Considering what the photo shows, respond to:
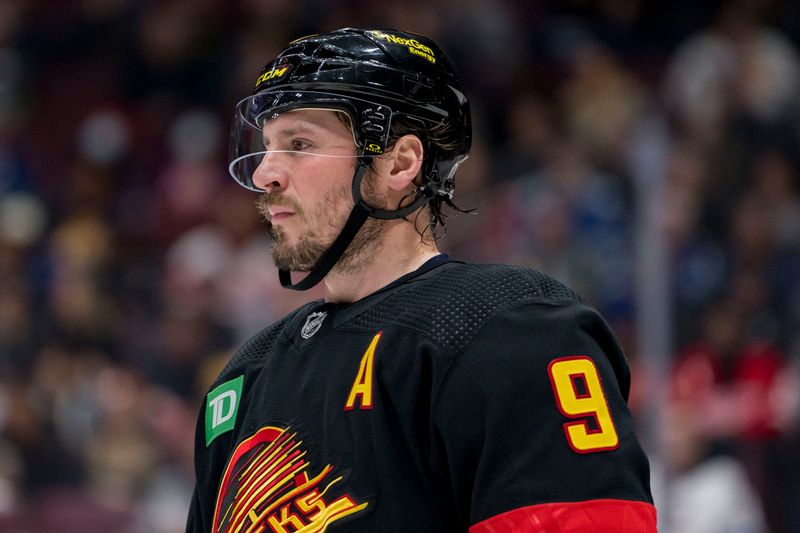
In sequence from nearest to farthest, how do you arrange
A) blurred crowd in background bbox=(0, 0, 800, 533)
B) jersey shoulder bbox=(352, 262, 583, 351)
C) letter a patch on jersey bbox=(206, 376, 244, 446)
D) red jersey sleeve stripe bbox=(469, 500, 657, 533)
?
1. red jersey sleeve stripe bbox=(469, 500, 657, 533)
2. jersey shoulder bbox=(352, 262, 583, 351)
3. letter a patch on jersey bbox=(206, 376, 244, 446)
4. blurred crowd in background bbox=(0, 0, 800, 533)

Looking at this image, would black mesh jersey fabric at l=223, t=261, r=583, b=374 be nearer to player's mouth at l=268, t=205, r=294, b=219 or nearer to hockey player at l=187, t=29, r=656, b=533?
hockey player at l=187, t=29, r=656, b=533

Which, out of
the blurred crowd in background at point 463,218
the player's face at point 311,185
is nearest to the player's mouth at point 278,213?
the player's face at point 311,185

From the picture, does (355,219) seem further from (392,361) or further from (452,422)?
(452,422)

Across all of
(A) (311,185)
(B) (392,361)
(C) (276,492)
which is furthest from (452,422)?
(A) (311,185)

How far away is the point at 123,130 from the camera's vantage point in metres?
6.65

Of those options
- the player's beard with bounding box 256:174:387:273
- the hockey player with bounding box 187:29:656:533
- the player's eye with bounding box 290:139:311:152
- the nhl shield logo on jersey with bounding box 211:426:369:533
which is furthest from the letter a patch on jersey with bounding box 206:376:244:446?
the player's eye with bounding box 290:139:311:152

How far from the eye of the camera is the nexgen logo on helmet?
63.0 inches

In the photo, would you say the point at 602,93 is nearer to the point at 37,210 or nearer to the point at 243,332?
the point at 243,332

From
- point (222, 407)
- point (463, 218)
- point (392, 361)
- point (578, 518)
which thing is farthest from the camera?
point (463, 218)

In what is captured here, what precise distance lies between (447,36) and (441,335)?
15.7ft

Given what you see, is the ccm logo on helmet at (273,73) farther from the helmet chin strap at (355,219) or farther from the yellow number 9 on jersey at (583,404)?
the yellow number 9 on jersey at (583,404)

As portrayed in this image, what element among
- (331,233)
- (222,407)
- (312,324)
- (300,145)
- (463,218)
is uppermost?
(300,145)

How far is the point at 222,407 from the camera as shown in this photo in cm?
176

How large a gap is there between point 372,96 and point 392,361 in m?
0.38
